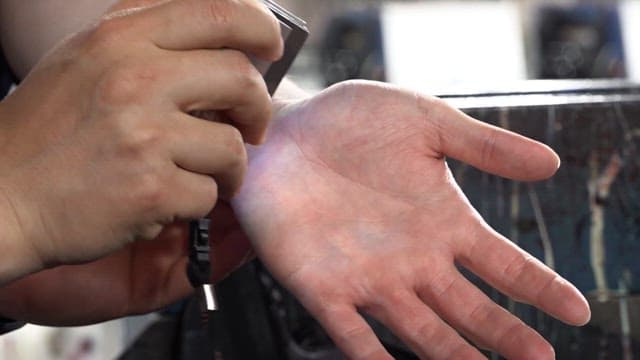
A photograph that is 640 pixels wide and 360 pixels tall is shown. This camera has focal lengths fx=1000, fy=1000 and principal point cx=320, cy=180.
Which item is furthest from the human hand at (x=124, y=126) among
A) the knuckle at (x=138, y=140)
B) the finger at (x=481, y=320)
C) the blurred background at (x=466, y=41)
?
the blurred background at (x=466, y=41)

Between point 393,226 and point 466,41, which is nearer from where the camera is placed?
point 393,226

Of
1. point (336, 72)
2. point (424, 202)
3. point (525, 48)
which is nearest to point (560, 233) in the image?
point (424, 202)

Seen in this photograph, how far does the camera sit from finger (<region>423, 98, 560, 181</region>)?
724 millimetres

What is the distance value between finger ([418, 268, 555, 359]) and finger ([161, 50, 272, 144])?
0.68ft

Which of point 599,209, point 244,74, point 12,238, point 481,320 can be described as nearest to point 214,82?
point 244,74

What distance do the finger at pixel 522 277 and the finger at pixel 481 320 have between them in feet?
0.05

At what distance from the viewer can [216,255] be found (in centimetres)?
86

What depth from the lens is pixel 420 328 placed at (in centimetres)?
73

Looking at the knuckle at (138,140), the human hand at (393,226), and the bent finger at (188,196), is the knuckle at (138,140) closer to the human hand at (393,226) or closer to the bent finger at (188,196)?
the bent finger at (188,196)

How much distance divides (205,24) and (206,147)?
3.0 inches

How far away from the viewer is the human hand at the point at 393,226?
72 cm

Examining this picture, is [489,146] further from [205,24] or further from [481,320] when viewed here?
[205,24]

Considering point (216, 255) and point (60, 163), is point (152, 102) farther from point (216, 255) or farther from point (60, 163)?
point (216, 255)

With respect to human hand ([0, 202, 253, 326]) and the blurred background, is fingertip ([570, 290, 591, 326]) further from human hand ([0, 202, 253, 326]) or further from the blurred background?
the blurred background
